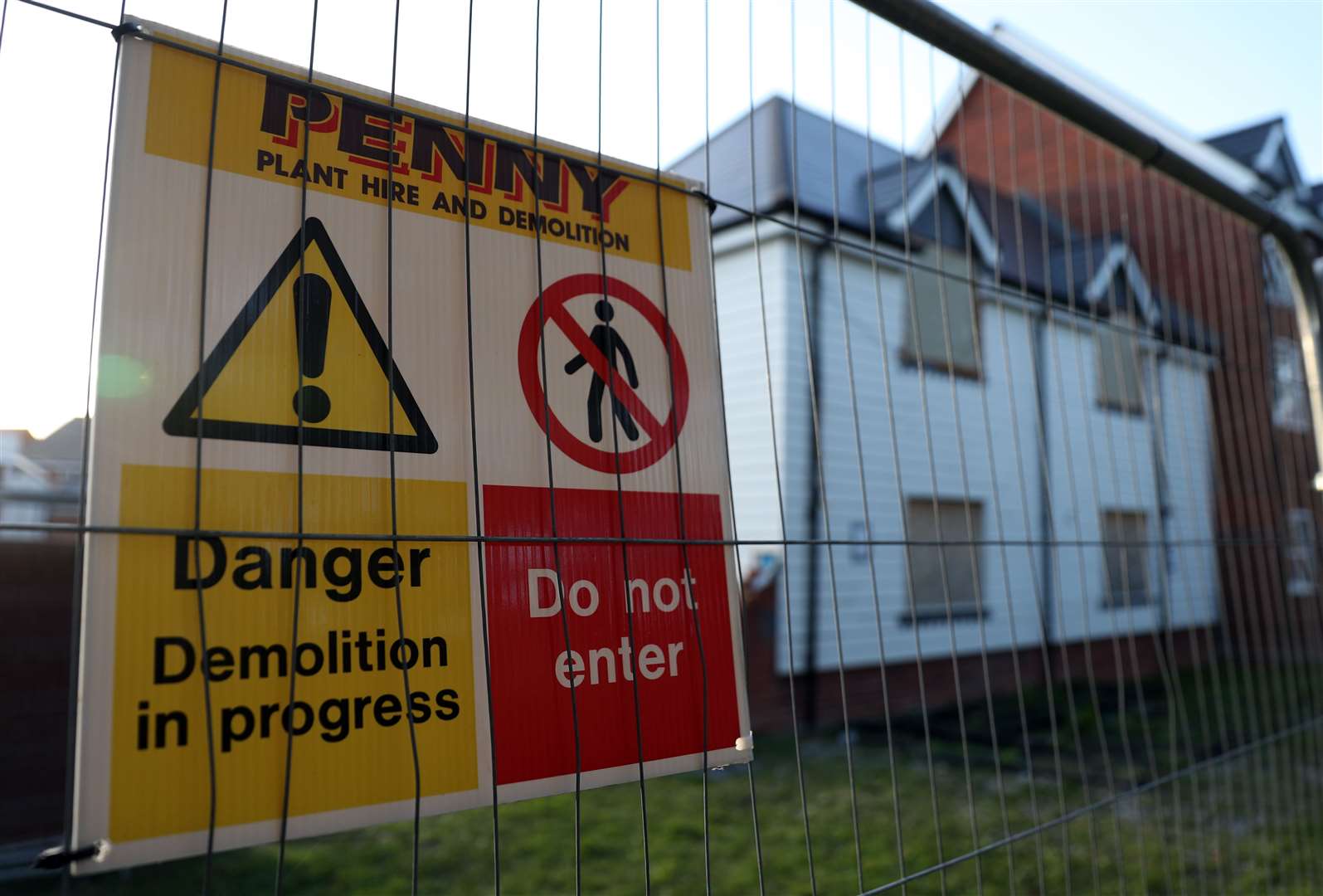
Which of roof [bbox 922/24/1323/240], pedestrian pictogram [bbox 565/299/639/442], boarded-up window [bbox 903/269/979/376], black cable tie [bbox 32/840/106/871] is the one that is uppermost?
roof [bbox 922/24/1323/240]

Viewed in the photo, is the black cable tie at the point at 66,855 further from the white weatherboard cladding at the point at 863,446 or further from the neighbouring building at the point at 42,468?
the white weatherboard cladding at the point at 863,446

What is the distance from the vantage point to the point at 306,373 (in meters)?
1.02

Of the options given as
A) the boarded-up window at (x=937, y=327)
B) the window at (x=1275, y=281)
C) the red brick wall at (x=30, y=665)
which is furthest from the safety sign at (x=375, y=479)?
the boarded-up window at (x=937, y=327)

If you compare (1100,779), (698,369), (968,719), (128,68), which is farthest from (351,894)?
(968,719)

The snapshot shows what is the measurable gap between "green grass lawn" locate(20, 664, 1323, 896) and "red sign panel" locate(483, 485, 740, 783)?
1.57 metres

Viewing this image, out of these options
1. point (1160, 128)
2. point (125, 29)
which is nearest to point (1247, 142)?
point (1160, 128)

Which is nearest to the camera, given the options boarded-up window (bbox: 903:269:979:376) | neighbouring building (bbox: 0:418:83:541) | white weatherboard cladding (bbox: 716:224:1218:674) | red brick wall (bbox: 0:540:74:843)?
neighbouring building (bbox: 0:418:83:541)

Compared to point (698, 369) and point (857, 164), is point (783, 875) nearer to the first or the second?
point (698, 369)

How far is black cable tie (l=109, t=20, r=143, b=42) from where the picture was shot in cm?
96

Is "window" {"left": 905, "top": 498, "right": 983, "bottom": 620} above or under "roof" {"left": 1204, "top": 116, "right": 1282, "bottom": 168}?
under

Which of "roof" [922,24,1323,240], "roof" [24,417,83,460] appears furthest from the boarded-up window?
"roof" [24,417,83,460]

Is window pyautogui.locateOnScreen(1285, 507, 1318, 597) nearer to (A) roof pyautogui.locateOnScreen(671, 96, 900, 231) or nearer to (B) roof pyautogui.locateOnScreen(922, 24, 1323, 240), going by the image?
(A) roof pyautogui.locateOnScreen(671, 96, 900, 231)

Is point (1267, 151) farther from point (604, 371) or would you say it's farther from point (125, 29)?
point (125, 29)

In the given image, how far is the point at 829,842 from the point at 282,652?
406 centimetres
